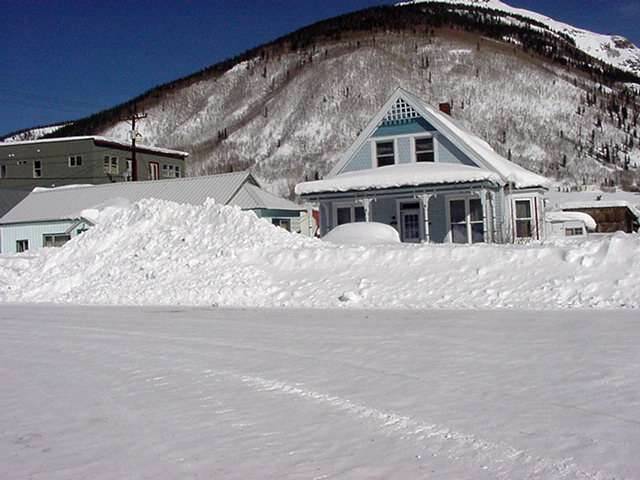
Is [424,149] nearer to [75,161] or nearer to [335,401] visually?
[335,401]

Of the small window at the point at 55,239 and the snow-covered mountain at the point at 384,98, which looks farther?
the snow-covered mountain at the point at 384,98

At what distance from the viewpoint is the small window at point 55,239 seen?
43.7 meters

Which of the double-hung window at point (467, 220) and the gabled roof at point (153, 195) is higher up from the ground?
the gabled roof at point (153, 195)

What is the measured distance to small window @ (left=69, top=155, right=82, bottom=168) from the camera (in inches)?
2445

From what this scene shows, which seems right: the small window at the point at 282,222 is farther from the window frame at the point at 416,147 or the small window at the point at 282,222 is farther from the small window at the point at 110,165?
the small window at the point at 110,165

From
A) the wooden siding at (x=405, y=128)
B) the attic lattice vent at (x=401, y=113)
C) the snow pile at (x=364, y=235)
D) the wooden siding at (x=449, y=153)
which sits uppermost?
the attic lattice vent at (x=401, y=113)

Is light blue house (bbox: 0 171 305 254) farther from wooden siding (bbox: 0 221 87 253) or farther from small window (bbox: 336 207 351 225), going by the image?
small window (bbox: 336 207 351 225)

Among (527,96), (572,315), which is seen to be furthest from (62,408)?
(527,96)

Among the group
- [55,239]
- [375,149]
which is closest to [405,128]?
[375,149]

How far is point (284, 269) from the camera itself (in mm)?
18906

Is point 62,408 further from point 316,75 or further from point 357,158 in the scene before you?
point 316,75

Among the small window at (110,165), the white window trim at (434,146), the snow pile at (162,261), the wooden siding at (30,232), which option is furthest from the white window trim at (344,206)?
the small window at (110,165)

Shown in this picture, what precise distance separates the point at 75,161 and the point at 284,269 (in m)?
48.1

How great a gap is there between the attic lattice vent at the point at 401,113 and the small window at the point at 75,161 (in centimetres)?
3865
